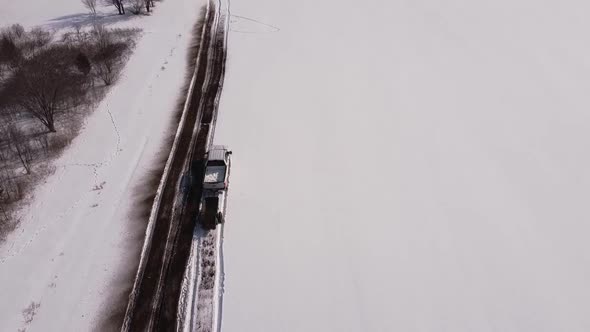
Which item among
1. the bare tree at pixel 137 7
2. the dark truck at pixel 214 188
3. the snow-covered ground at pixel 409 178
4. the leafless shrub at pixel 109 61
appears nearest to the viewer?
the snow-covered ground at pixel 409 178

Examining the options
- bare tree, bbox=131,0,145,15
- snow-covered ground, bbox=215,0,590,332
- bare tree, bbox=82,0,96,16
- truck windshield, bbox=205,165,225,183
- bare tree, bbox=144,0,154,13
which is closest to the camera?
snow-covered ground, bbox=215,0,590,332

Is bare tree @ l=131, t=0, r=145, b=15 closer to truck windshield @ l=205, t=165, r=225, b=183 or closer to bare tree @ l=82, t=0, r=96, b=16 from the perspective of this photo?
bare tree @ l=82, t=0, r=96, b=16

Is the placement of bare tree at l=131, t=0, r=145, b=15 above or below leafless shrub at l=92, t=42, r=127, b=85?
above

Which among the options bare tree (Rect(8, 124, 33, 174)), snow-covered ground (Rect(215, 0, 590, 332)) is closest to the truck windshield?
snow-covered ground (Rect(215, 0, 590, 332))

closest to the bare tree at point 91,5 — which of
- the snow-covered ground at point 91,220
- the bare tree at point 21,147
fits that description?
the snow-covered ground at point 91,220

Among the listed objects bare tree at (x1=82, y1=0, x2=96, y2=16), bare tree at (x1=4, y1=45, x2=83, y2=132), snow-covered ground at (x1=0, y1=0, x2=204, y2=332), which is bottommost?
snow-covered ground at (x1=0, y1=0, x2=204, y2=332)

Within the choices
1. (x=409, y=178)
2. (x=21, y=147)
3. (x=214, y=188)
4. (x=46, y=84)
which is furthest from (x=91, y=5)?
(x=409, y=178)

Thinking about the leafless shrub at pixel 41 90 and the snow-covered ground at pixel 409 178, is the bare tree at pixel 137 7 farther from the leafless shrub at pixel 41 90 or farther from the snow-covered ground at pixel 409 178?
the snow-covered ground at pixel 409 178
